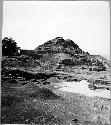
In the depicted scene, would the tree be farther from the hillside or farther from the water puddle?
the water puddle

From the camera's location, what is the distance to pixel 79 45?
206 cm

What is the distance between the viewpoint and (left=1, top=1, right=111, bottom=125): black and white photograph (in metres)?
2.01

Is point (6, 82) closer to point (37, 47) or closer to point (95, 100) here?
point (37, 47)

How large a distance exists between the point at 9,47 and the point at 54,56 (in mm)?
421

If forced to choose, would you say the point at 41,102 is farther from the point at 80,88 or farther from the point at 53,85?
the point at 80,88

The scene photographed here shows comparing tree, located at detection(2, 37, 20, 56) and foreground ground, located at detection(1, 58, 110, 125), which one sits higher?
tree, located at detection(2, 37, 20, 56)

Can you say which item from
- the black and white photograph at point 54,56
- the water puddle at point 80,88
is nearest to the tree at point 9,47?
the black and white photograph at point 54,56

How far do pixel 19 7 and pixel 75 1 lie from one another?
519 millimetres

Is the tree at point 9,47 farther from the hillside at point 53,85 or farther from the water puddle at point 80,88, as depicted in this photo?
the water puddle at point 80,88

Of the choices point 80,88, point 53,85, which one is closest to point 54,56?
point 53,85

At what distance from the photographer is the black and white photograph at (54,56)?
6.59 ft

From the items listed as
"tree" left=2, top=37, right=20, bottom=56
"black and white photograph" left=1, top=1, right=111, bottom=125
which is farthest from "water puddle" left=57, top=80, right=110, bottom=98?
"tree" left=2, top=37, right=20, bottom=56

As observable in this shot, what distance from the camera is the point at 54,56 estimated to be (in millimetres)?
2096

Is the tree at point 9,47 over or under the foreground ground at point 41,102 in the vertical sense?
over
